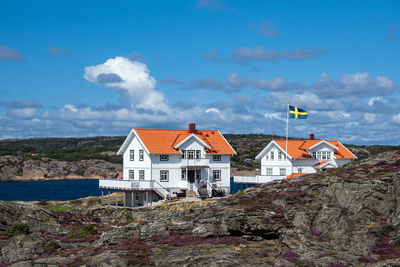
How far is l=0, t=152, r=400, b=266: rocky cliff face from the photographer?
3017cm

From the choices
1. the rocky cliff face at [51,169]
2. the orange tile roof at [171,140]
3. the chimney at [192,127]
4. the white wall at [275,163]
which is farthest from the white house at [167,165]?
the rocky cliff face at [51,169]

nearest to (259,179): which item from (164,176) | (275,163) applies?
(275,163)

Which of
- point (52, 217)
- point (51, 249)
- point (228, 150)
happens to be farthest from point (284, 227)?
point (228, 150)

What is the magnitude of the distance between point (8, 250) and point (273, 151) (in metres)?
43.3

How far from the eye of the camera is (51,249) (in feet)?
123

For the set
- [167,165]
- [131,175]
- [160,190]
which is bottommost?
[160,190]

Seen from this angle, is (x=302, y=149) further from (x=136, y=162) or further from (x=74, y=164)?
(x=74, y=164)

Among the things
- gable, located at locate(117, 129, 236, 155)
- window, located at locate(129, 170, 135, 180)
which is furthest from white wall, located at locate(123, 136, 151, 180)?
gable, located at locate(117, 129, 236, 155)

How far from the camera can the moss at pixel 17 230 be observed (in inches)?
1607

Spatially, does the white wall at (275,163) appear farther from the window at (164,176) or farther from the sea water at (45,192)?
the sea water at (45,192)

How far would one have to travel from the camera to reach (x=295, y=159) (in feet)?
226

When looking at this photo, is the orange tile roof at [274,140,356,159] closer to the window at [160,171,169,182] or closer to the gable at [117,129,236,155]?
the gable at [117,129,236,155]

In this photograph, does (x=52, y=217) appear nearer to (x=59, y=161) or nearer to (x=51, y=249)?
(x=51, y=249)

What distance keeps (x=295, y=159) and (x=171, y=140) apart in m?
17.6
